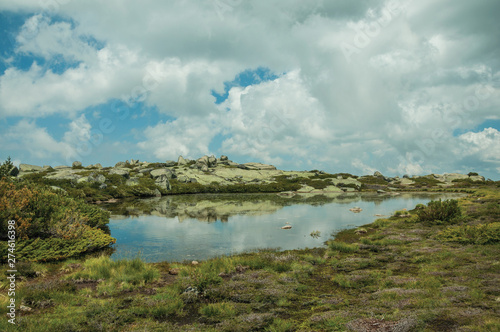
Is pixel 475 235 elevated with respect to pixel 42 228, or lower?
lower

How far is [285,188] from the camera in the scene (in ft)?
354

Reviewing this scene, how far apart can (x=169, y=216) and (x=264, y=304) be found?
32870mm

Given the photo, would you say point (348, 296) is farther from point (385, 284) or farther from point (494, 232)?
point (494, 232)

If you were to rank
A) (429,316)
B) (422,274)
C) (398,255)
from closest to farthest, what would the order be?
1. (429,316)
2. (422,274)
3. (398,255)

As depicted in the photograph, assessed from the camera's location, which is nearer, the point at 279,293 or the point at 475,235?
the point at 279,293

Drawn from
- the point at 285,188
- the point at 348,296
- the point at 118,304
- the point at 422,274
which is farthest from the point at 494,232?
the point at 285,188

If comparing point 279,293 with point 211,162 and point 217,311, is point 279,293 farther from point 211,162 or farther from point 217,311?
point 211,162

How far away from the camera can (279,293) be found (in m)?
12.1

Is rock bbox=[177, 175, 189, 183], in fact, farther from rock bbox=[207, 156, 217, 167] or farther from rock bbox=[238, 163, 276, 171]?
rock bbox=[238, 163, 276, 171]

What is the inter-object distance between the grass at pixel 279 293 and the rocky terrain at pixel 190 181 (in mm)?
50698

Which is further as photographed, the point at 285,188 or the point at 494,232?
the point at 285,188

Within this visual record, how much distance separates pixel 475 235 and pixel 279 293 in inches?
662

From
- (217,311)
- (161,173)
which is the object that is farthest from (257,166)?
(217,311)

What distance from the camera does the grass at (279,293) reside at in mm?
8828
